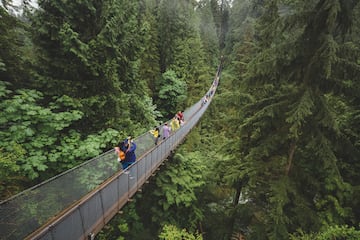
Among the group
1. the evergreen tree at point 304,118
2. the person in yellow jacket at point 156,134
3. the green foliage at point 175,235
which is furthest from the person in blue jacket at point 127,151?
the evergreen tree at point 304,118

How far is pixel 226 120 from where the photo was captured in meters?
9.03

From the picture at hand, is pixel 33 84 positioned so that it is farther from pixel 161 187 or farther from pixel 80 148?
pixel 161 187

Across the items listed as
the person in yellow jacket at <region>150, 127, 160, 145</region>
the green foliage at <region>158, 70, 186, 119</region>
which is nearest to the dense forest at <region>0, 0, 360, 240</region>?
the person in yellow jacket at <region>150, 127, 160, 145</region>

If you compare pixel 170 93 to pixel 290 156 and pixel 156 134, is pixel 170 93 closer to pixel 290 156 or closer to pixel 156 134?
pixel 156 134

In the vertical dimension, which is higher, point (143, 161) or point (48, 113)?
point (48, 113)

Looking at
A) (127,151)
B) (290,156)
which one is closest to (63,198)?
(127,151)

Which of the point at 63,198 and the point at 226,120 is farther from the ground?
the point at 226,120

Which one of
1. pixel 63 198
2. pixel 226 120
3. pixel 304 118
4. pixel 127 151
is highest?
pixel 304 118

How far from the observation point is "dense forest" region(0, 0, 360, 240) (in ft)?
16.2

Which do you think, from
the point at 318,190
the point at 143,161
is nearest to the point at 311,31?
the point at 318,190

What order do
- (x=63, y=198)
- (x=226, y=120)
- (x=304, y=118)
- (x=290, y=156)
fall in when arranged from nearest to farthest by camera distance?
(x=63, y=198)
(x=304, y=118)
(x=290, y=156)
(x=226, y=120)

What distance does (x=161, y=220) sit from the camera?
9.38 meters

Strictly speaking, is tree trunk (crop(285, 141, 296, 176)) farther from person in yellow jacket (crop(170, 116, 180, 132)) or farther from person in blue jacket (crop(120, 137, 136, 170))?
person in yellow jacket (crop(170, 116, 180, 132))

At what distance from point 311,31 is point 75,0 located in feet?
22.5
